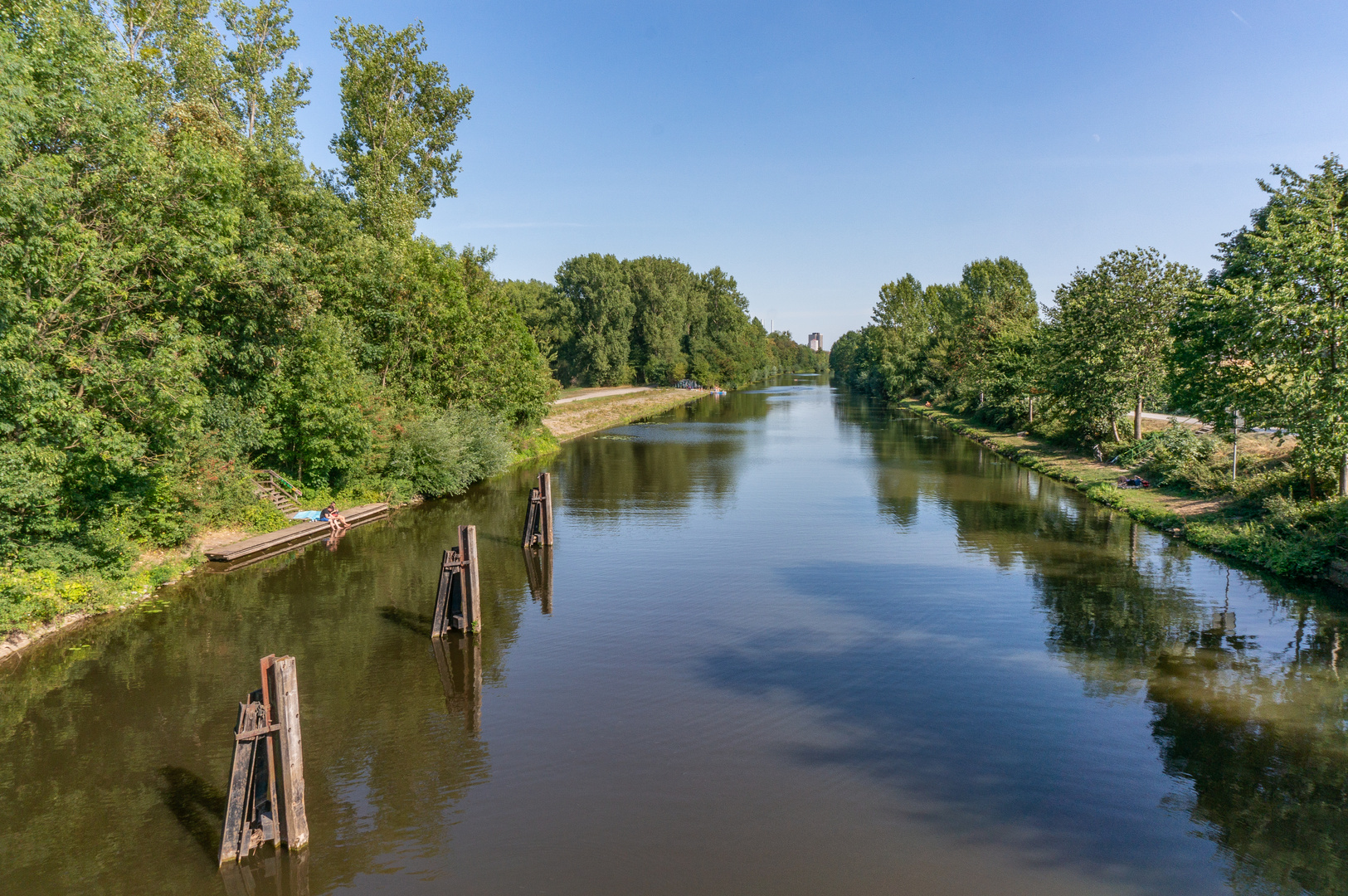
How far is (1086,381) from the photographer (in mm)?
39375

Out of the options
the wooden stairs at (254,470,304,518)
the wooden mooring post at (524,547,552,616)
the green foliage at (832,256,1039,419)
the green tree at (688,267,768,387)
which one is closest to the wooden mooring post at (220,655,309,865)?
the wooden mooring post at (524,547,552,616)

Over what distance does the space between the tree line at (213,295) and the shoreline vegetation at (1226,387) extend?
26.5 meters

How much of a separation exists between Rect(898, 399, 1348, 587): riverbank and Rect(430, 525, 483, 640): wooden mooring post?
785 inches

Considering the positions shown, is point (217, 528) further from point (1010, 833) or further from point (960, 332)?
point (960, 332)

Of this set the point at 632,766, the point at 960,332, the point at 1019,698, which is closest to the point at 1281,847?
the point at 1019,698

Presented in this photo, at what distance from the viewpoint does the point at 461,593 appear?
53.7 feet

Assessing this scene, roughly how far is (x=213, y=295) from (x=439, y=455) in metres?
12.5

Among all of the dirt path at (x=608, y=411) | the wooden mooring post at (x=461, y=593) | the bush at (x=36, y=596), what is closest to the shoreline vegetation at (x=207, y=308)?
the bush at (x=36, y=596)

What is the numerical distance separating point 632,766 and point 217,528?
17396 mm

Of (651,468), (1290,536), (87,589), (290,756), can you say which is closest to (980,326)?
(651,468)

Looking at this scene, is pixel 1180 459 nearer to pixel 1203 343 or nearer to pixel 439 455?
pixel 1203 343

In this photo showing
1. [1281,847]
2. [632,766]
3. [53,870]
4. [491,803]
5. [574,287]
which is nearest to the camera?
[53,870]

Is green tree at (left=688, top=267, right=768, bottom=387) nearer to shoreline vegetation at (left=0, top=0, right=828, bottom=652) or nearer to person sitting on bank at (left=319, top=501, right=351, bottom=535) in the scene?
shoreline vegetation at (left=0, top=0, right=828, bottom=652)

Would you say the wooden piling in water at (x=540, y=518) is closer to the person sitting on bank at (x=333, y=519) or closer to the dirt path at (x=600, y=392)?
the person sitting on bank at (x=333, y=519)
